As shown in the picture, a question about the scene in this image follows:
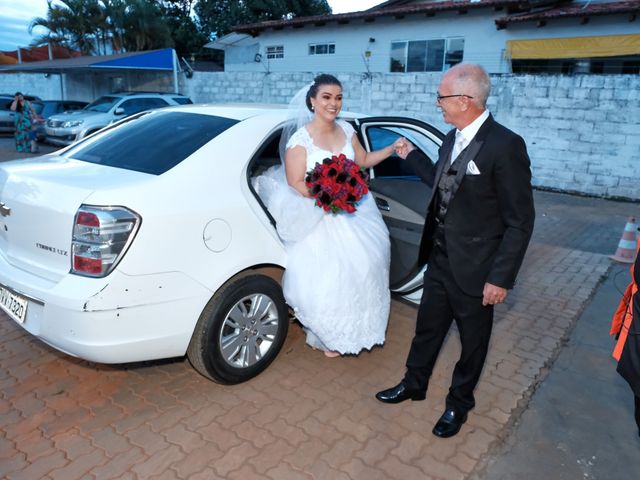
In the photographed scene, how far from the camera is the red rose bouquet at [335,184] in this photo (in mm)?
2990

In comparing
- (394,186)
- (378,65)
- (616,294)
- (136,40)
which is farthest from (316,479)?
(136,40)

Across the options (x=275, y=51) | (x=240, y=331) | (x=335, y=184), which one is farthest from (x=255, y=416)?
(x=275, y=51)

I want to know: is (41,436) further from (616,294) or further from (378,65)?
(378,65)

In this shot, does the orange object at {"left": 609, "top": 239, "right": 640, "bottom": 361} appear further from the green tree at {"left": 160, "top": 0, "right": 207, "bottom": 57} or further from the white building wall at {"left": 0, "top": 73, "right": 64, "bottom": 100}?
the green tree at {"left": 160, "top": 0, "right": 207, "bottom": 57}

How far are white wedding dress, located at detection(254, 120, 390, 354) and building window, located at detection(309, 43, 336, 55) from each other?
1588 centimetres

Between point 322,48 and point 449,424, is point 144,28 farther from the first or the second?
point 449,424

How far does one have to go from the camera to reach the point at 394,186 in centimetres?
396

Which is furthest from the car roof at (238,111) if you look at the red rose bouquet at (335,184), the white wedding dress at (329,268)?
the red rose bouquet at (335,184)

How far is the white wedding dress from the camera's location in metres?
3.05

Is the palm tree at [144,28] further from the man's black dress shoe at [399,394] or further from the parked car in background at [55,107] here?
the man's black dress shoe at [399,394]

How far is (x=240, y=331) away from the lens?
117 inches

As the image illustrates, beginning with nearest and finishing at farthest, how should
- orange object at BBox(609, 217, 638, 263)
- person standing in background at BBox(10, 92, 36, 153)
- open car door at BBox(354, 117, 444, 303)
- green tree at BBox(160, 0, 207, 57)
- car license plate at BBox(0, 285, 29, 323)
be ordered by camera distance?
car license plate at BBox(0, 285, 29, 323) < open car door at BBox(354, 117, 444, 303) < orange object at BBox(609, 217, 638, 263) < person standing in background at BBox(10, 92, 36, 153) < green tree at BBox(160, 0, 207, 57)

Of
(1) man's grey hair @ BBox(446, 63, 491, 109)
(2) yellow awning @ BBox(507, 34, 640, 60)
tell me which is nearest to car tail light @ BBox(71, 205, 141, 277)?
(1) man's grey hair @ BBox(446, 63, 491, 109)

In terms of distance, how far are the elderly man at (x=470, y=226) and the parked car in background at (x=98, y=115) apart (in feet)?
40.6
